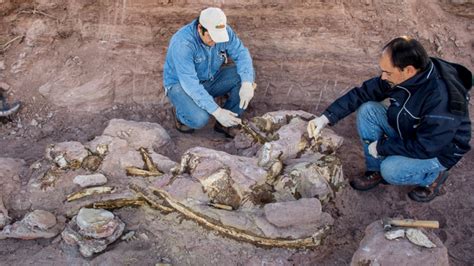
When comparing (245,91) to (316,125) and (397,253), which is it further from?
(397,253)

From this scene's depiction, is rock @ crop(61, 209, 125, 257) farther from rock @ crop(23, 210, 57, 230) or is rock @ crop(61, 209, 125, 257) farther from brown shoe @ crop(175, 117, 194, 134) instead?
brown shoe @ crop(175, 117, 194, 134)

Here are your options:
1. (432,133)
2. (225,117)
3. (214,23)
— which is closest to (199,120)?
(225,117)

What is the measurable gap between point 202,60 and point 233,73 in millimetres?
417

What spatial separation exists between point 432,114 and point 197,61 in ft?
5.93

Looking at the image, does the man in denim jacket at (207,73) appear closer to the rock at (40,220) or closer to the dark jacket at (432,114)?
the dark jacket at (432,114)

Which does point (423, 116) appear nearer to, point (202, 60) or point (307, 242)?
point (307, 242)

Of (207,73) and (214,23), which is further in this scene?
(207,73)

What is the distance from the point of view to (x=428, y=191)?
3309 mm

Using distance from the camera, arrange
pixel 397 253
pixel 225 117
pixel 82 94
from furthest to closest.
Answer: pixel 82 94, pixel 225 117, pixel 397 253

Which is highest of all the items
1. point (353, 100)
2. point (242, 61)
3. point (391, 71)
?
point (391, 71)

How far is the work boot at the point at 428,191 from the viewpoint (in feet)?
10.8

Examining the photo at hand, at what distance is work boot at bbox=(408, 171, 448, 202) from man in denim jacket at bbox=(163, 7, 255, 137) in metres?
1.45

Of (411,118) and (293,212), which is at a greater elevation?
(411,118)

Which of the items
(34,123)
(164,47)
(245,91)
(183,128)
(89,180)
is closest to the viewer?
(89,180)
